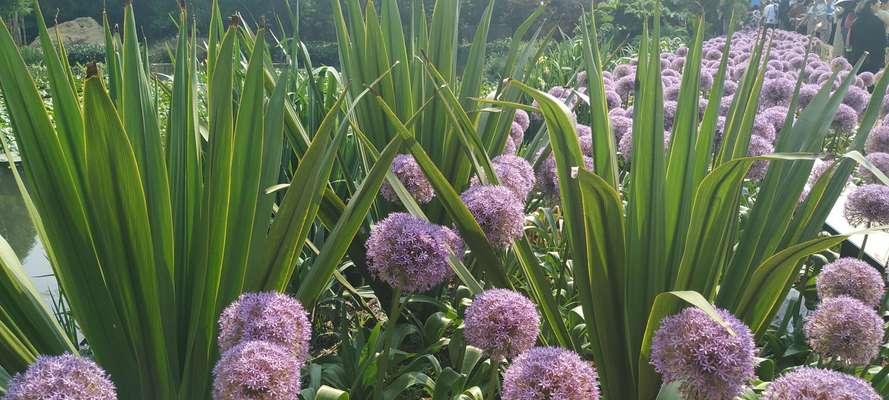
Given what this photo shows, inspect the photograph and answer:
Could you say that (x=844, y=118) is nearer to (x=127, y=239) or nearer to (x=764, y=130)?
(x=764, y=130)

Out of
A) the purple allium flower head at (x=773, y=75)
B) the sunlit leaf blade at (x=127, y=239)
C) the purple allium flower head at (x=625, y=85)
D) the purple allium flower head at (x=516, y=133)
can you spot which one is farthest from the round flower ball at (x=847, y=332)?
the purple allium flower head at (x=773, y=75)

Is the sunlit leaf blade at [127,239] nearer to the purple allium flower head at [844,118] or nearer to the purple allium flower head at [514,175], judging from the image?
the purple allium flower head at [514,175]

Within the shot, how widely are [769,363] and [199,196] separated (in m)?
1.45

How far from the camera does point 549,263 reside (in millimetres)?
2676

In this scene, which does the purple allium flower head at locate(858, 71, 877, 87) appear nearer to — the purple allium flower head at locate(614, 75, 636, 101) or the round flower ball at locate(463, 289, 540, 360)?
the purple allium flower head at locate(614, 75, 636, 101)

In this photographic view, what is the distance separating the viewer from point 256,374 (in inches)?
37.9

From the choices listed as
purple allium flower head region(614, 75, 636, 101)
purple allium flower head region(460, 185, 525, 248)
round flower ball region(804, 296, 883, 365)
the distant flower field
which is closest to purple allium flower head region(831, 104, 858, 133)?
purple allium flower head region(614, 75, 636, 101)

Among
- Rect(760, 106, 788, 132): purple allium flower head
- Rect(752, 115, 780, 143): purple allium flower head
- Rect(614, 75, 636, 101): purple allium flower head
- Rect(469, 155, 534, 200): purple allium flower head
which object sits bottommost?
Rect(614, 75, 636, 101): purple allium flower head

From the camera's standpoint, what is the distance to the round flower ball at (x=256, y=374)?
0.96 meters

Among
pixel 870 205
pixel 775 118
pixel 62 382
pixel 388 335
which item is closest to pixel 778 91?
pixel 775 118

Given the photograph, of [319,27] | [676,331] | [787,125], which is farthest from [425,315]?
[319,27]

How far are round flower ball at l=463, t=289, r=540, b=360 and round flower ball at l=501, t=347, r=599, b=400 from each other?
0.36 feet

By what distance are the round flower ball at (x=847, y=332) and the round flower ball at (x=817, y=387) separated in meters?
0.42

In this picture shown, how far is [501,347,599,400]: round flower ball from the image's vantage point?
1090 millimetres
